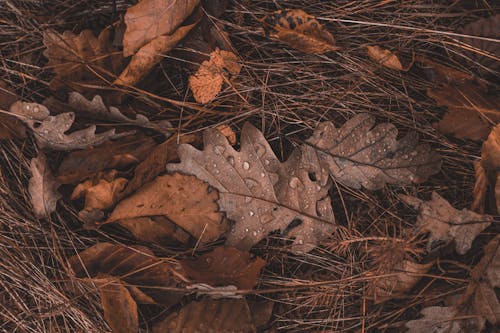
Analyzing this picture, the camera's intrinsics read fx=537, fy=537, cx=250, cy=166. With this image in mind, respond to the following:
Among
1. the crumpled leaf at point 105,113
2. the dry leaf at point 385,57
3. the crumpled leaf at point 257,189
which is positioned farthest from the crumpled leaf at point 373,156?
the crumpled leaf at point 105,113

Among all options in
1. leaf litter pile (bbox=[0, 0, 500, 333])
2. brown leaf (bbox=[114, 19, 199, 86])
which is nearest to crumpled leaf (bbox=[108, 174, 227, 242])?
leaf litter pile (bbox=[0, 0, 500, 333])

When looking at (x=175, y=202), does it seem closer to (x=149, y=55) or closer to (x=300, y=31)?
(x=149, y=55)

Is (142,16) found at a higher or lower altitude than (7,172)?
higher

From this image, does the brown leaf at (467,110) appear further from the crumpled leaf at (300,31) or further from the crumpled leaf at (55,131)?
the crumpled leaf at (55,131)

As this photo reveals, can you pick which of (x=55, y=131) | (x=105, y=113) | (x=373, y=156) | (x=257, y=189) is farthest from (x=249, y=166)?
(x=55, y=131)

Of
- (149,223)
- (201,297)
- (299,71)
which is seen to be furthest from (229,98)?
(201,297)

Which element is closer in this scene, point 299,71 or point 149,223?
point 149,223

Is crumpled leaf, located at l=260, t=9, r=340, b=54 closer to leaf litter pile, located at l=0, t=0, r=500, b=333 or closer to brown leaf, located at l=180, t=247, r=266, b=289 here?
leaf litter pile, located at l=0, t=0, r=500, b=333

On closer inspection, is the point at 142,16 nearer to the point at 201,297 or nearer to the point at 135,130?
the point at 135,130
